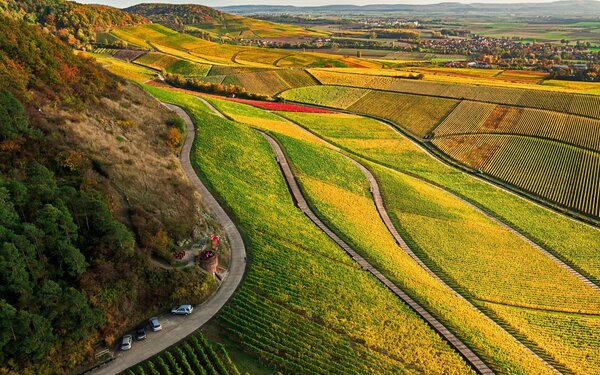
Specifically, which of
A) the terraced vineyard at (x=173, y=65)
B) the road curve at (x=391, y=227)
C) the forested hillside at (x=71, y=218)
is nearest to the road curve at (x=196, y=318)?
the forested hillside at (x=71, y=218)

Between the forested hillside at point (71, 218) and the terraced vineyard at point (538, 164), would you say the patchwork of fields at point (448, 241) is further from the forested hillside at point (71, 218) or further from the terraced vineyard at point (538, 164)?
the forested hillside at point (71, 218)

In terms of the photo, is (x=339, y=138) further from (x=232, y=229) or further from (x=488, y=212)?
(x=232, y=229)

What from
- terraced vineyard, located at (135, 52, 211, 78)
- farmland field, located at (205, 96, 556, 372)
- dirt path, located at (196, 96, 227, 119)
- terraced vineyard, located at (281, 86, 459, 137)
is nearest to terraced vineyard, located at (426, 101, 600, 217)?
terraced vineyard, located at (281, 86, 459, 137)

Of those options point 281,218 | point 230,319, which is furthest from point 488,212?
point 230,319

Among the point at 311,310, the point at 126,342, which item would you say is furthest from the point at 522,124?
the point at 126,342

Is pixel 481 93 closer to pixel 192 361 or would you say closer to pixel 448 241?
pixel 448 241

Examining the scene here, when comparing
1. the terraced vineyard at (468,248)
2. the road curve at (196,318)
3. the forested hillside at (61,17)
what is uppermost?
the forested hillside at (61,17)
